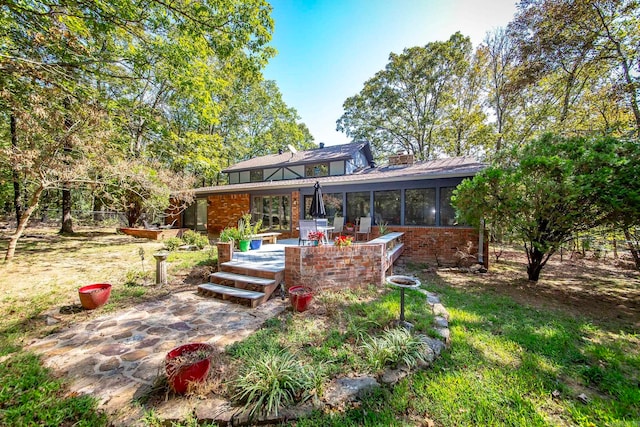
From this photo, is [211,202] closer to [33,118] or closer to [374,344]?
[33,118]

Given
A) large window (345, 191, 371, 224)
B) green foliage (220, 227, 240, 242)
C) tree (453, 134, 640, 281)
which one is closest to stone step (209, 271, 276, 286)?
green foliage (220, 227, 240, 242)

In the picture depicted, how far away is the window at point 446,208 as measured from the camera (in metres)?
8.16

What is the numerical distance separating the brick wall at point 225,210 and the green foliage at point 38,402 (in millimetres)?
9961

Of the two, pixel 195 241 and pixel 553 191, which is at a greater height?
pixel 553 191

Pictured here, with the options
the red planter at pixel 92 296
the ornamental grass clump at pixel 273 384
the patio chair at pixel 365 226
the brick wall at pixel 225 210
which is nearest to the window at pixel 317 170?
the brick wall at pixel 225 210

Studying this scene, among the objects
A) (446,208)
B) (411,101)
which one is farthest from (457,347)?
(411,101)

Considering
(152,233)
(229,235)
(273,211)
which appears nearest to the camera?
(229,235)

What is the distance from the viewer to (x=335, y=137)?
940 inches

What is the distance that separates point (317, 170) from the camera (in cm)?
1366

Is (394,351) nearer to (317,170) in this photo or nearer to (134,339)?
(134,339)

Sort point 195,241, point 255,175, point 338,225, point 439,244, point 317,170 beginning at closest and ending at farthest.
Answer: point 439,244
point 195,241
point 338,225
point 317,170
point 255,175

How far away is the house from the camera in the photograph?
26.9 ft

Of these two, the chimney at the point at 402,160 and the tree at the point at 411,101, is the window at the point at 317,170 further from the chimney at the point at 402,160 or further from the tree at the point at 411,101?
the tree at the point at 411,101

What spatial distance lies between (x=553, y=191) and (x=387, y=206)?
4881mm
